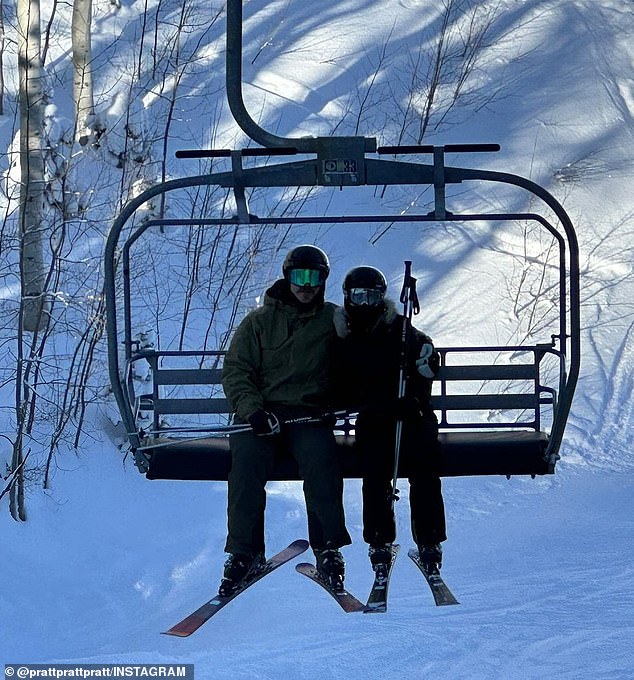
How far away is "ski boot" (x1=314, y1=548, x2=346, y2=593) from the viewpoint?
13.6 ft

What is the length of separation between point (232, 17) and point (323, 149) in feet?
1.87

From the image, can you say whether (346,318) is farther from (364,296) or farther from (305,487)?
(305,487)

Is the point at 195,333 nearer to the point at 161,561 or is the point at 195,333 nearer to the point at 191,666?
the point at 161,561

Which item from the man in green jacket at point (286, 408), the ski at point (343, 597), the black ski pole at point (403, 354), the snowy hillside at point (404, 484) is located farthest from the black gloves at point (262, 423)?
the snowy hillside at point (404, 484)

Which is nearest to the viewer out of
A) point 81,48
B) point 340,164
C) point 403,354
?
point 340,164

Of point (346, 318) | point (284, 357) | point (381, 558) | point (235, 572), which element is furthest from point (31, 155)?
point (381, 558)

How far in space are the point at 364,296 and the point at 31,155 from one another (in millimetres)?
5603

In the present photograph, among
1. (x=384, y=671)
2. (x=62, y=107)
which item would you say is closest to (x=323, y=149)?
(x=384, y=671)

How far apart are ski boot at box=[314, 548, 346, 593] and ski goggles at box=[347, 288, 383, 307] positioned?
960mm

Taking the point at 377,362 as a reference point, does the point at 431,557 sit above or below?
below

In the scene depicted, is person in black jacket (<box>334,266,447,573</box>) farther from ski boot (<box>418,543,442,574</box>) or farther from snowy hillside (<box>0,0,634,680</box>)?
snowy hillside (<box>0,0,634,680</box>)

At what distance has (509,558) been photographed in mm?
7434

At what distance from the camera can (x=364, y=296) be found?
4270 mm

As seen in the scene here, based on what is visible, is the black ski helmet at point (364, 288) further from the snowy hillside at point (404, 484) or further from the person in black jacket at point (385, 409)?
the snowy hillside at point (404, 484)
